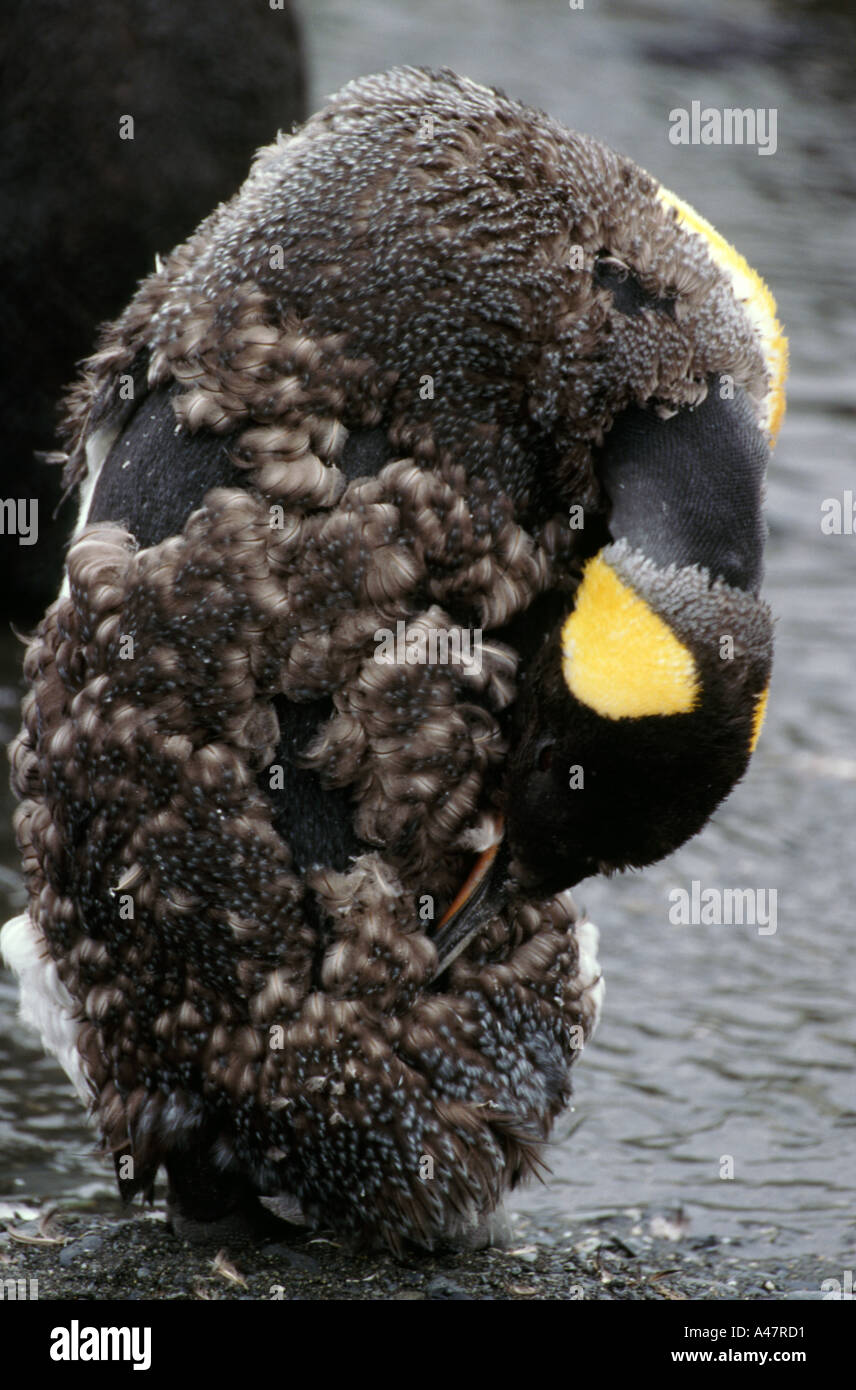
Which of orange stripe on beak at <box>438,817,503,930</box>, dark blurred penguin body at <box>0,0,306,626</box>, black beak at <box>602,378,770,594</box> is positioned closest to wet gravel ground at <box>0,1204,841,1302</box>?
orange stripe on beak at <box>438,817,503,930</box>

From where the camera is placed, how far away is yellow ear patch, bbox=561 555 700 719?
391 centimetres

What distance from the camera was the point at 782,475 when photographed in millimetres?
11391

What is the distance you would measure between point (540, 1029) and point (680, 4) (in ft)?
62.8

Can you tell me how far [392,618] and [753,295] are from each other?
1.31 meters

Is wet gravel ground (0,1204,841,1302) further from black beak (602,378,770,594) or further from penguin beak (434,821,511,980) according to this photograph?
black beak (602,378,770,594)

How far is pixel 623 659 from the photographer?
395cm

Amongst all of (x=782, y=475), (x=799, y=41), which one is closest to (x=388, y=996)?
(x=782, y=475)

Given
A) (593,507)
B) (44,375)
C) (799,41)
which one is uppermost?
(799,41)

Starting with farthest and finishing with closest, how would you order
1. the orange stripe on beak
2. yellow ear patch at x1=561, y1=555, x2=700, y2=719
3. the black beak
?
1. the orange stripe on beak
2. the black beak
3. yellow ear patch at x1=561, y1=555, x2=700, y2=719

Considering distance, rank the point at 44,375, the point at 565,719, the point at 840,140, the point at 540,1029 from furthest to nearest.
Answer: the point at 840,140 → the point at 44,375 → the point at 540,1029 → the point at 565,719

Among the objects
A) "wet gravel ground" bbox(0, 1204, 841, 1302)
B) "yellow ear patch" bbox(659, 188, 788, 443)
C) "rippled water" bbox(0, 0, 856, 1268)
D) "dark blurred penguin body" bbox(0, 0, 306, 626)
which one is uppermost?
"dark blurred penguin body" bbox(0, 0, 306, 626)

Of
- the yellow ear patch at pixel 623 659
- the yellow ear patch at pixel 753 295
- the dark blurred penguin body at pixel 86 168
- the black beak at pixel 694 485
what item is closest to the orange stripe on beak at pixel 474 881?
the yellow ear patch at pixel 623 659

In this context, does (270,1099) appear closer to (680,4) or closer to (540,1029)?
(540,1029)

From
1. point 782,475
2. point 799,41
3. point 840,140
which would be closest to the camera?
point 782,475
